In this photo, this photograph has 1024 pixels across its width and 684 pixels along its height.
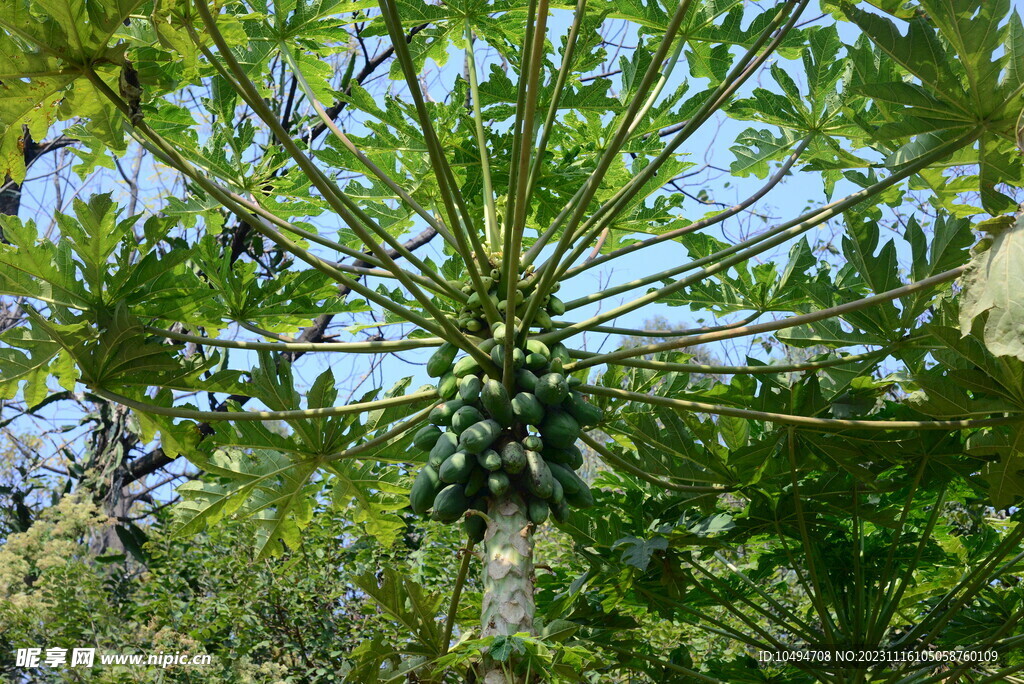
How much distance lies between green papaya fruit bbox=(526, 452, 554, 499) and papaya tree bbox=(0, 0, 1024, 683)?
12 mm

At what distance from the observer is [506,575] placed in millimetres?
2588

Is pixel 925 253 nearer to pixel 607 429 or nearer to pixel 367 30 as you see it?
pixel 607 429

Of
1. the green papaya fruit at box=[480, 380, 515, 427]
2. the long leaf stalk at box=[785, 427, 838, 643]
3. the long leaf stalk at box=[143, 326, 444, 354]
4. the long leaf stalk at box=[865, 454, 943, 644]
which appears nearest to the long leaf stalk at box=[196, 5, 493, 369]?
the green papaya fruit at box=[480, 380, 515, 427]

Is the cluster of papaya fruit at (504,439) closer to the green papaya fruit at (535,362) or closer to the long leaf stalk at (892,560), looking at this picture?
the green papaya fruit at (535,362)

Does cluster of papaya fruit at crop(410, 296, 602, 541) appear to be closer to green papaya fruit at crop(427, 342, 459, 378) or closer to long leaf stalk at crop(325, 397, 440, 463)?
green papaya fruit at crop(427, 342, 459, 378)

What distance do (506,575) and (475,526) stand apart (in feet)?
0.81

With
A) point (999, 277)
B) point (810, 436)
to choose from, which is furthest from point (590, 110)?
point (999, 277)

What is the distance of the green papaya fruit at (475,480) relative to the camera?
2773 mm

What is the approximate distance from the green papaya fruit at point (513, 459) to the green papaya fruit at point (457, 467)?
0.11 m

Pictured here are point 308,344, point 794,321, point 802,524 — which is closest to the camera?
point 794,321

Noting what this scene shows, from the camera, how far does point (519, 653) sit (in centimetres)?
238

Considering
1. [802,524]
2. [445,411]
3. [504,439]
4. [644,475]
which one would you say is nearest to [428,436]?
[445,411]

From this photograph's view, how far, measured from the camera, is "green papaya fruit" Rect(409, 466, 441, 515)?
2.87m

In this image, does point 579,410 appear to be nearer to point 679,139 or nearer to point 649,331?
point 649,331
